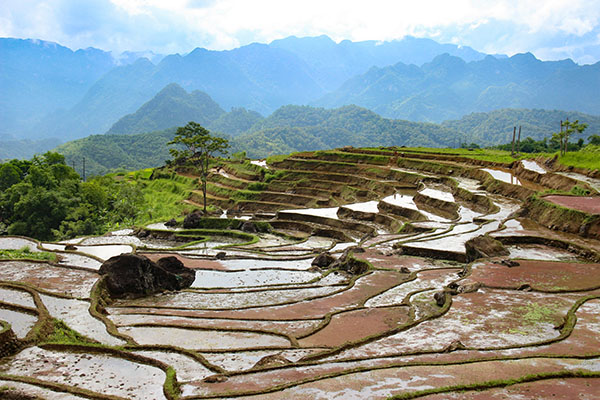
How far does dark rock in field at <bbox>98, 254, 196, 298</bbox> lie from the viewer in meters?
19.8

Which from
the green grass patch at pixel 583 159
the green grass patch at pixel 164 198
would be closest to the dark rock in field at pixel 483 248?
the green grass patch at pixel 583 159

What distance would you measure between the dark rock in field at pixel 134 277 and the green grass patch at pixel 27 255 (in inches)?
238

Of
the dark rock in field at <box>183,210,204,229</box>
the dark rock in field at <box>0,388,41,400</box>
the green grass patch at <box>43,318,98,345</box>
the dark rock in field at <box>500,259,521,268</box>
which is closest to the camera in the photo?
the dark rock in field at <box>0,388,41,400</box>

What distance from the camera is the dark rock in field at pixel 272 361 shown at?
11016 millimetres

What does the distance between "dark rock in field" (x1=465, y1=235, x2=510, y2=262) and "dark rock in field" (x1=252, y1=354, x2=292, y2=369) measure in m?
14.2

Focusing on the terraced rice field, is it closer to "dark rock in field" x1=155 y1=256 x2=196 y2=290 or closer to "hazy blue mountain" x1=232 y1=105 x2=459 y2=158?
"dark rock in field" x1=155 y1=256 x2=196 y2=290

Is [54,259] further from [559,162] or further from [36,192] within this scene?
[559,162]

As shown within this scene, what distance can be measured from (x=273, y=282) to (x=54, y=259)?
11.7 m

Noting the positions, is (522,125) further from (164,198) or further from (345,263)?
(345,263)

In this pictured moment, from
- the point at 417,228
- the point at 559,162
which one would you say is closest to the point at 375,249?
the point at 417,228

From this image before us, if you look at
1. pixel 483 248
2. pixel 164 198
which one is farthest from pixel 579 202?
pixel 164 198

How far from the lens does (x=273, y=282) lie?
2303 centimetres

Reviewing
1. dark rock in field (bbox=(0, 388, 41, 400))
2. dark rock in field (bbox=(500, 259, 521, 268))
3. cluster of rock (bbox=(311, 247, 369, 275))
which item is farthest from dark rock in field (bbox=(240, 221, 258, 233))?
dark rock in field (bbox=(0, 388, 41, 400))

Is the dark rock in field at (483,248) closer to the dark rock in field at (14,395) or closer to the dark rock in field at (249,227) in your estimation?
the dark rock in field at (14,395)
